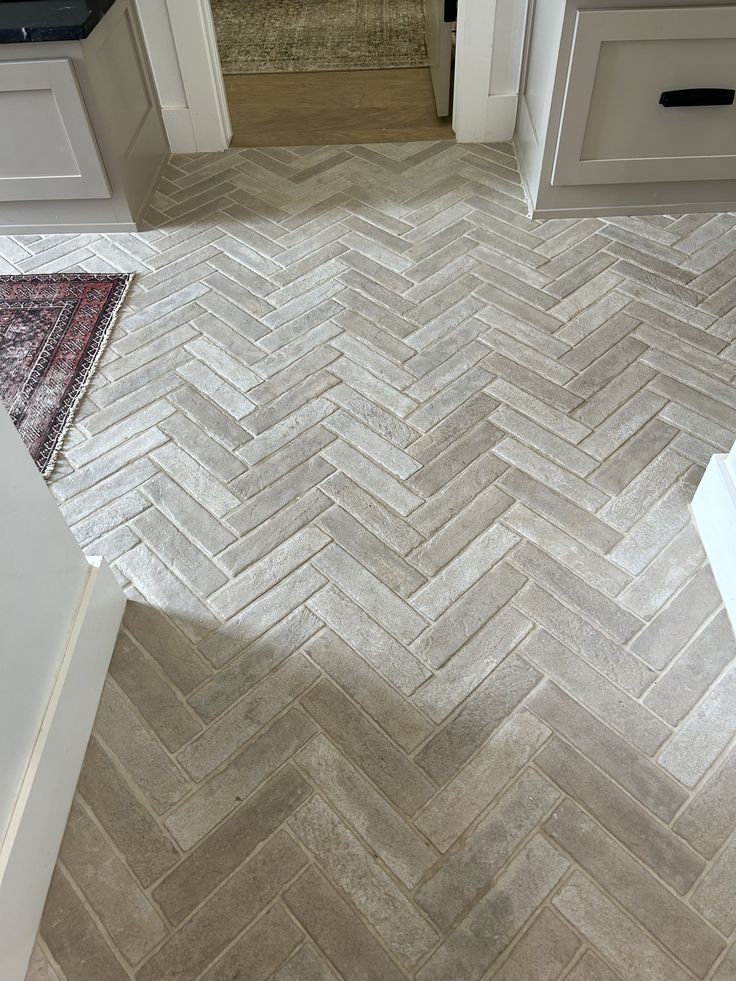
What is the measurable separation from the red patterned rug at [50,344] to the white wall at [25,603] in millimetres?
667

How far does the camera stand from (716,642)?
1.56 metres

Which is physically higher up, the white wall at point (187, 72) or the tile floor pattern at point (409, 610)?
the white wall at point (187, 72)

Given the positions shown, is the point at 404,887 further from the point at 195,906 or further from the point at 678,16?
the point at 678,16

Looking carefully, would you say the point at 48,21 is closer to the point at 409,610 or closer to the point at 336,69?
the point at 336,69

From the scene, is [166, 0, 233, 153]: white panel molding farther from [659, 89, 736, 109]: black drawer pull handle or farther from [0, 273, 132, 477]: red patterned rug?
[659, 89, 736, 109]: black drawer pull handle

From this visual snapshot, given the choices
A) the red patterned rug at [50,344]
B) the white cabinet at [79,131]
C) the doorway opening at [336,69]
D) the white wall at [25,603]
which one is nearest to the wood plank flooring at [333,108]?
the doorway opening at [336,69]

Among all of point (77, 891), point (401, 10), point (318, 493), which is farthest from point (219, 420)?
point (401, 10)

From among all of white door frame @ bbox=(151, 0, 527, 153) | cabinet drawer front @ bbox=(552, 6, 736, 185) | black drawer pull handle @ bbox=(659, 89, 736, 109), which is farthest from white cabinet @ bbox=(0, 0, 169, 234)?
black drawer pull handle @ bbox=(659, 89, 736, 109)

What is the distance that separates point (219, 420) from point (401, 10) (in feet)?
11.7

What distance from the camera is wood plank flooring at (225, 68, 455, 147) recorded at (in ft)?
10.6

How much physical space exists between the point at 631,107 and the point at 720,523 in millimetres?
1496

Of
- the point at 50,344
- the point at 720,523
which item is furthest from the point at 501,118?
→ the point at 720,523

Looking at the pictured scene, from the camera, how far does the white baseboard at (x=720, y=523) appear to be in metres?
1.58

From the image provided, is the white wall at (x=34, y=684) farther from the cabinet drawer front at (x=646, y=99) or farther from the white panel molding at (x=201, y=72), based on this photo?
the white panel molding at (x=201, y=72)
